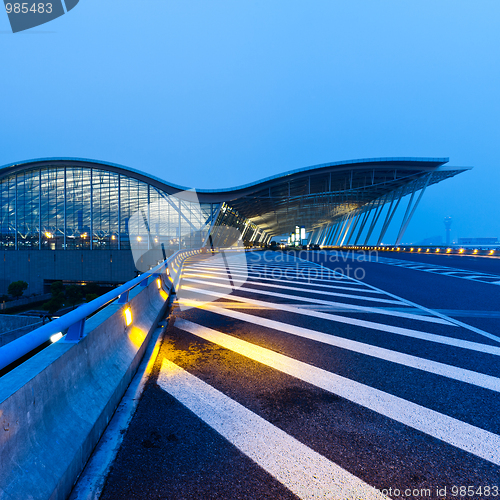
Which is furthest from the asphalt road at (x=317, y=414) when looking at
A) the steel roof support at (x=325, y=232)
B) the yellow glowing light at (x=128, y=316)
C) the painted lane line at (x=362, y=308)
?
the steel roof support at (x=325, y=232)

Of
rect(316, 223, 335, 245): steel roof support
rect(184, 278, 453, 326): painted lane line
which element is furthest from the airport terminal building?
rect(316, 223, 335, 245): steel roof support

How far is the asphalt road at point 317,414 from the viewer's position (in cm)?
189

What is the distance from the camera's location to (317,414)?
264 cm

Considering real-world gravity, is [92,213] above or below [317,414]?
above

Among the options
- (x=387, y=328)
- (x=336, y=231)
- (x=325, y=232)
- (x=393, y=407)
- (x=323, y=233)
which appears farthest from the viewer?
(x=323, y=233)

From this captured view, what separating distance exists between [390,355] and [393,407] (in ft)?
4.63

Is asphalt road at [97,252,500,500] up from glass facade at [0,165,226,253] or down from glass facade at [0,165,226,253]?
down

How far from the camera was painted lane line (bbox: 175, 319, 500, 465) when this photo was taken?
2248 mm

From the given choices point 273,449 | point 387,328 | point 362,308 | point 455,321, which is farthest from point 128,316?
point 455,321

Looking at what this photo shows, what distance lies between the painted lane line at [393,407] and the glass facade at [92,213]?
4372 centimetres

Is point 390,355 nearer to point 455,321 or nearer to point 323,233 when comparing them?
point 455,321

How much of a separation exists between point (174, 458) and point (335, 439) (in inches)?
47.5

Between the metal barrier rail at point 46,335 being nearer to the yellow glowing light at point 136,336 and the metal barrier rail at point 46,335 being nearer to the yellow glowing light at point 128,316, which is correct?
the yellow glowing light at point 128,316

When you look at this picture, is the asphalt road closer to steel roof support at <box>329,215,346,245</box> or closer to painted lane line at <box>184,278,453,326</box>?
painted lane line at <box>184,278,453,326</box>
